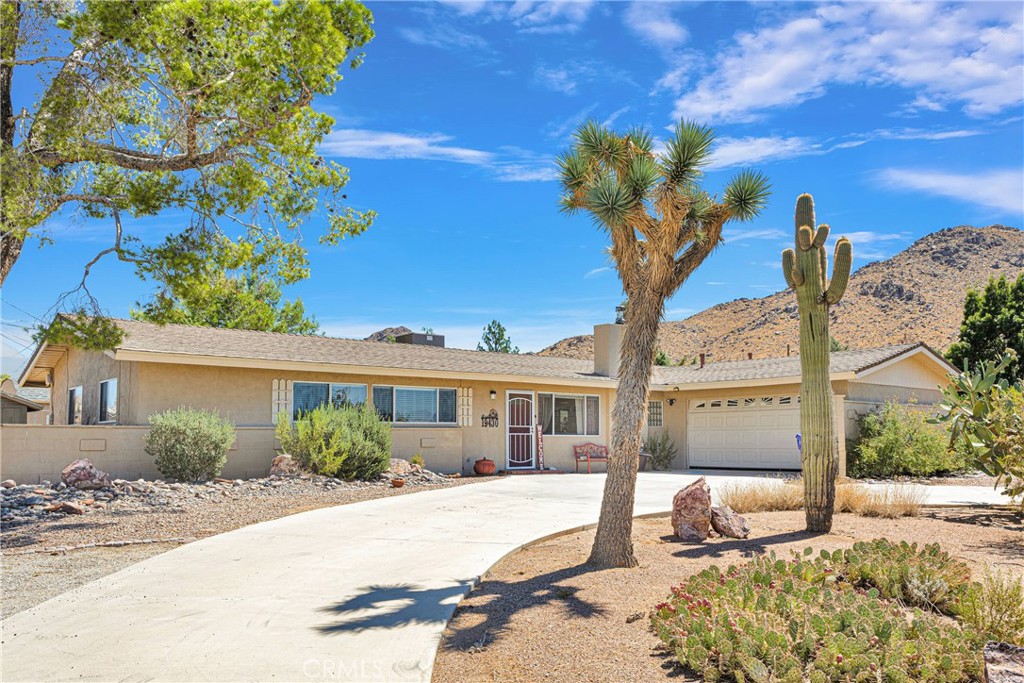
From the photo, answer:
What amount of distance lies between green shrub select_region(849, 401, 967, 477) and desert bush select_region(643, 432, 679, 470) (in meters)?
6.07

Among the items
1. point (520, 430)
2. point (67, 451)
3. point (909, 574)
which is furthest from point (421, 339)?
point (909, 574)

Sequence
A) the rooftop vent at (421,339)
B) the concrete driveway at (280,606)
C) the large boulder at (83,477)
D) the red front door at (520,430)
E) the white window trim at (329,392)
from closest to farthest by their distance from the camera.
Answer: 1. the concrete driveway at (280,606)
2. the large boulder at (83,477)
3. the white window trim at (329,392)
4. the red front door at (520,430)
5. the rooftop vent at (421,339)

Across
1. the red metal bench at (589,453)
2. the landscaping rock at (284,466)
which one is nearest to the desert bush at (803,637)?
the landscaping rock at (284,466)

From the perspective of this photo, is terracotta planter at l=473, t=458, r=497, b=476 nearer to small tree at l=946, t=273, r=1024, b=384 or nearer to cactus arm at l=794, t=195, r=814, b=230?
cactus arm at l=794, t=195, r=814, b=230

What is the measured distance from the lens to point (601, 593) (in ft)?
23.0

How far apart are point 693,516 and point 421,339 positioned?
61.5 feet

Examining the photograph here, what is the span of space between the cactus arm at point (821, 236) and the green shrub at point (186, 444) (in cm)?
1196

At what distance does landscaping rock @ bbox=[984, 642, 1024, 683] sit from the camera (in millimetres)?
3656

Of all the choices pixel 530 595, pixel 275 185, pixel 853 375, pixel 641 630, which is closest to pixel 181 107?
pixel 275 185

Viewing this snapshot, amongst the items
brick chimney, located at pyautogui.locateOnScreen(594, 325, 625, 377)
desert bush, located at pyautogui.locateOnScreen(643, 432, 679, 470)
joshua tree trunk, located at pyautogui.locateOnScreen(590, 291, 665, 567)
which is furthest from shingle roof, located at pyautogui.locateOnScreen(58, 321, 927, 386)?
joshua tree trunk, located at pyautogui.locateOnScreen(590, 291, 665, 567)

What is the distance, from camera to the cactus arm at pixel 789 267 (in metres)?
10.9

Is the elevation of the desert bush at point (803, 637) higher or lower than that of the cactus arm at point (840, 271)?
lower

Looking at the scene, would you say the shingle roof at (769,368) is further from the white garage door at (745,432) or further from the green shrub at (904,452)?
the green shrub at (904,452)

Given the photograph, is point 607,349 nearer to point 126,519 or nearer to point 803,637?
point 126,519
